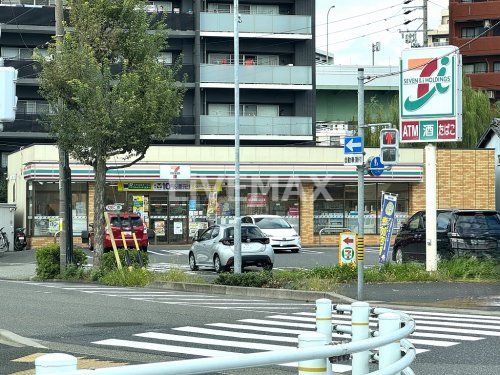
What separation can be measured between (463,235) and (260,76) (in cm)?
3011

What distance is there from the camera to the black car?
25.3 meters

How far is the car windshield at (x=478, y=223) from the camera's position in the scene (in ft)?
84.3

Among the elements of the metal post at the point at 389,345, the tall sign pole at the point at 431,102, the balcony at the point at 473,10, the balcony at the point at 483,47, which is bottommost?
the metal post at the point at 389,345

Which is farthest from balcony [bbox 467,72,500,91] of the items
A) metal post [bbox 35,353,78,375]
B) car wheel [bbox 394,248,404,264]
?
metal post [bbox 35,353,78,375]

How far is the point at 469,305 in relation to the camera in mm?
18750

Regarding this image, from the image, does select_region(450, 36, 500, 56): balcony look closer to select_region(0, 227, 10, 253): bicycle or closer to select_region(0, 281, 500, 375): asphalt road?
select_region(0, 227, 10, 253): bicycle

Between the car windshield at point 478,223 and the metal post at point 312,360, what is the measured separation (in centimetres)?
2075

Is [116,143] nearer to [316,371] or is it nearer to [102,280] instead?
[102,280]

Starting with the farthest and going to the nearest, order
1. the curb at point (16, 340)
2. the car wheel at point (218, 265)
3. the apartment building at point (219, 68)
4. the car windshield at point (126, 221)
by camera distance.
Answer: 1. the apartment building at point (219, 68)
2. the car windshield at point (126, 221)
3. the car wheel at point (218, 265)
4. the curb at point (16, 340)

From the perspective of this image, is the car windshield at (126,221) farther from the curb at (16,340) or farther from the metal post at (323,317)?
the metal post at (323,317)

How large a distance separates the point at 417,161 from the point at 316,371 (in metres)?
44.9

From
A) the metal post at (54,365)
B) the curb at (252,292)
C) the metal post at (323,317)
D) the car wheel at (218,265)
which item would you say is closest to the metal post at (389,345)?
the metal post at (323,317)

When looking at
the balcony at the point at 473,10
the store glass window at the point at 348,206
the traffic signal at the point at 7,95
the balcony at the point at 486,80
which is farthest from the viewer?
the balcony at the point at 486,80

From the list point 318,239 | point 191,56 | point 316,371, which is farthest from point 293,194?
point 316,371
